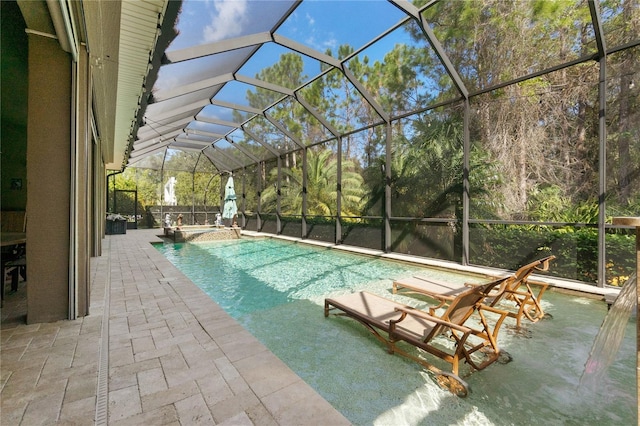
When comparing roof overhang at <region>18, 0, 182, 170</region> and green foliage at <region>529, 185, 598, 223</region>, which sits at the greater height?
roof overhang at <region>18, 0, 182, 170</region>

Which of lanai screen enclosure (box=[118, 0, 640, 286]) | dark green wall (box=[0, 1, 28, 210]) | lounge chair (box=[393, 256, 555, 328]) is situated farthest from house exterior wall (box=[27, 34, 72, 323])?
lounge chair (box=[393, 256, 555, 328])

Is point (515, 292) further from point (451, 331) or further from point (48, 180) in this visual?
point (48, 180)

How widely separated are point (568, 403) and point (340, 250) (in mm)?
7691

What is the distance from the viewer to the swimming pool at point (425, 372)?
2.14 meters

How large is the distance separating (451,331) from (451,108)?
6.65 meters

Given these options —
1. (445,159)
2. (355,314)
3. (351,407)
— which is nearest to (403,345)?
(355,314)

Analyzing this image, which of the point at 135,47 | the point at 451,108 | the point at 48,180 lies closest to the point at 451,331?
the point at 48,180

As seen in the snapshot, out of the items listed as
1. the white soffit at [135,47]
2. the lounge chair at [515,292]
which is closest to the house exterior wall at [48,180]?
the white soffit at [135,47]

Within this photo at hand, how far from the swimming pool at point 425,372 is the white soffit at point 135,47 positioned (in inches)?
155

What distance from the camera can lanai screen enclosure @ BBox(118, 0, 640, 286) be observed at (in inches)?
197

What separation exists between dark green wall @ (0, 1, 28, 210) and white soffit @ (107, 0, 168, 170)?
0.99 metres

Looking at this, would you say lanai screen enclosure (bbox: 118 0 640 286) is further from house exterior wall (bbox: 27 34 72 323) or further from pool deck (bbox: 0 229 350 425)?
pool deck (bbox: 0 229 350 425)

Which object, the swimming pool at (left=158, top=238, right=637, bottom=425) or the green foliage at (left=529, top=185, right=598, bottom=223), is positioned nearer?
Answer: the swimming pool at (left=158, top=238, right=637, bottom=425)

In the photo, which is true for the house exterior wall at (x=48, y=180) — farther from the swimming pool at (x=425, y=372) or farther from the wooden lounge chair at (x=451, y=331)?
the wooden lounge chair at (x=451, y=331)
